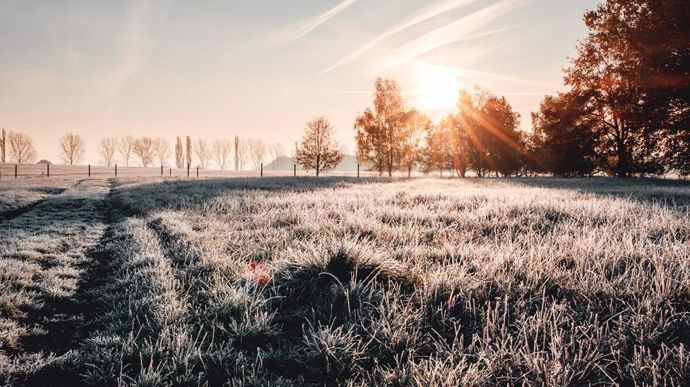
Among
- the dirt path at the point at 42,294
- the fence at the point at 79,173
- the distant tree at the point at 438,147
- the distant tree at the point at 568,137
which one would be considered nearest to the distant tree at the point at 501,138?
the distant tree at the point at 438,147

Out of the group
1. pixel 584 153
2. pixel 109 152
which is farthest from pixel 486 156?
pixel 109 152

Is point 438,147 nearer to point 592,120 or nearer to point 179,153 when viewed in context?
point 592,120

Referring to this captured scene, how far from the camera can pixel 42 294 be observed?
4.70 m

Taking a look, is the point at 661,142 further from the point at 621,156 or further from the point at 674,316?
the point at 674,316

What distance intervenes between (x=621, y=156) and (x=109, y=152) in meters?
173

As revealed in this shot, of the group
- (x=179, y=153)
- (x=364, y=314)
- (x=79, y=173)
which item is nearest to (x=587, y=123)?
(x=364, y=314)

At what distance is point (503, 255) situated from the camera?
174 inches

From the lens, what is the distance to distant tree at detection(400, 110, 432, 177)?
48312 millimetres

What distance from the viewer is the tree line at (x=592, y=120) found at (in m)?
21.8

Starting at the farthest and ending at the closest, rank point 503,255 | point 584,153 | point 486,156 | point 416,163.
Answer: point 416,163, point 486,156, point 584,153, point 503,255

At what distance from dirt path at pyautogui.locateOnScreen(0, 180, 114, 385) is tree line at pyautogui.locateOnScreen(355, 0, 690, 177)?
2911 centimetres

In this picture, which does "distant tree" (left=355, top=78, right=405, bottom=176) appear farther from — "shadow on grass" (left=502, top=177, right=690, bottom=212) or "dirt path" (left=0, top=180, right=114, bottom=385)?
"dirt path" (left=0, top=180, right=114, bottom=385)

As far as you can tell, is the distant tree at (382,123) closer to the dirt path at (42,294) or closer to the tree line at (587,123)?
the tree line at (587,123)

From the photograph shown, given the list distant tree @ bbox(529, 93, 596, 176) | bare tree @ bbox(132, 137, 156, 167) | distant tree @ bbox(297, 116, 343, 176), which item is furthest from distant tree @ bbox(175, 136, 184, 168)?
distant tree @ bbox(529, 93, 596, 176)
